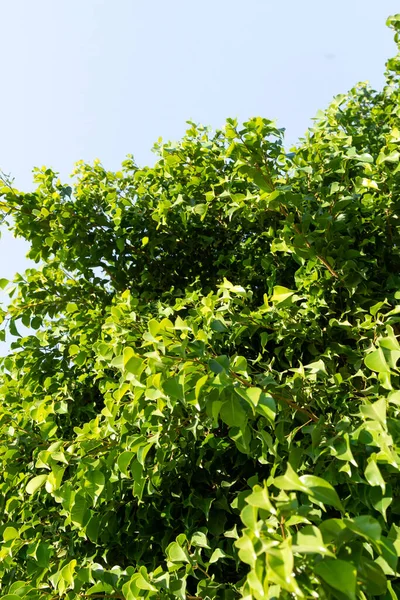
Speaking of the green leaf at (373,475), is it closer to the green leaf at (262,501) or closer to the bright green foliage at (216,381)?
the bright green foliage at (216,381)

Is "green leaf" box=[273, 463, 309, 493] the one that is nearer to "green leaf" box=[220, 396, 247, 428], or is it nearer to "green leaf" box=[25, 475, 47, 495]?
"green leaf" box=[220, 396, 247, 428]

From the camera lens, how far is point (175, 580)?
1.63 metres

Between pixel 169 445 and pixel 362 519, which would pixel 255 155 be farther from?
pixel 362 519

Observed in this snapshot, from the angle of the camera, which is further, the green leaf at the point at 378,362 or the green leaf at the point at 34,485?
the green leaf at the point at 34,485

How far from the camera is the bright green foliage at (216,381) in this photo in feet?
4.64

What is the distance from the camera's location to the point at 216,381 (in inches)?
55.0

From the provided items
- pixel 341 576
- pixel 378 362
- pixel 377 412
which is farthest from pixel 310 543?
pixel 378 362

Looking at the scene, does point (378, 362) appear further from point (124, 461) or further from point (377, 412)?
point (124, 461)

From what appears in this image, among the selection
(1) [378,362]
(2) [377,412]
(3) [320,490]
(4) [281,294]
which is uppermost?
(4) [281,294]

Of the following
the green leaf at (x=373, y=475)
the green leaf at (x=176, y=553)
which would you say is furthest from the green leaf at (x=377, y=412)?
the green leaf at (x=176, y=553)

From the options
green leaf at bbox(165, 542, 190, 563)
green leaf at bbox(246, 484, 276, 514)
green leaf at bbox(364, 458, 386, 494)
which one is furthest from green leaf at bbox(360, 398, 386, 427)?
green leaf at bbox(165, 542, 190, 563)

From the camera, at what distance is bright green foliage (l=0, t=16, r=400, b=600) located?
1.42 meters

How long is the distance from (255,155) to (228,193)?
46cm

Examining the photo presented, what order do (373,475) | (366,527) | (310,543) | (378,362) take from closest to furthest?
(310,543) → (366,527) → (373,475) → (378,362)
